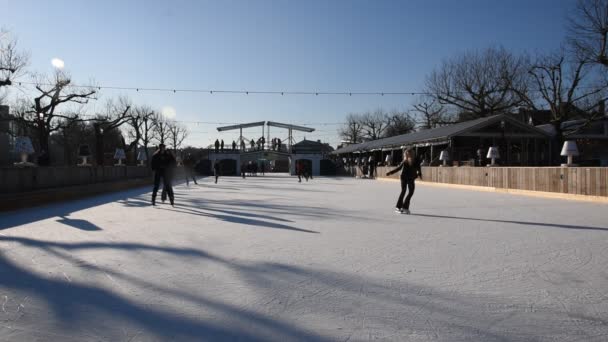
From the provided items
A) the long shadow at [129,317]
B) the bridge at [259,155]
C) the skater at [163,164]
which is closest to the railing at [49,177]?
the skater at [163,164]

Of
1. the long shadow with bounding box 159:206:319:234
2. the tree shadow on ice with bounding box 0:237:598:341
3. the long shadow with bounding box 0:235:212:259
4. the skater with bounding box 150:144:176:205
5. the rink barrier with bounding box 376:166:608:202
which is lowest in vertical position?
the tree shadow on ice with bounding box 0:237:598:341

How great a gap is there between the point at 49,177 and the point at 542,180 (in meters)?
15.1

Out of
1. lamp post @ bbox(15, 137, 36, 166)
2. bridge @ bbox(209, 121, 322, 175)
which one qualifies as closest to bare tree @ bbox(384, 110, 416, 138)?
bridge @ bbox(209, 121, 322, 175)

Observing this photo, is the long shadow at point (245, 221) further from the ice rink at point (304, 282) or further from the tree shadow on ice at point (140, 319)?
the tree shadow on ice at point (140, 319)

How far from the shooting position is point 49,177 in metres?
13.9

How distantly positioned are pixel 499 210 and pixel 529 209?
77 cm

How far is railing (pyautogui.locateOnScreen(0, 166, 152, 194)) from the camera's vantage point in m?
11.6

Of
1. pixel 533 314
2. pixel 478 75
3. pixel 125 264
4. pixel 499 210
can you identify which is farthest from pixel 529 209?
pixel 478 75

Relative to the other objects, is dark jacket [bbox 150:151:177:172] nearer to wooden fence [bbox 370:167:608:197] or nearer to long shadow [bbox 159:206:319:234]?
long shadow [bbox 159:206:319:234]

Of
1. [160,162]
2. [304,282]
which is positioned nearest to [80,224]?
[160,162]

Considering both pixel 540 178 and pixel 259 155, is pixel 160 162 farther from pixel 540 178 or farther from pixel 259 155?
pixel 259 155

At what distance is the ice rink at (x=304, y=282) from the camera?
2.94m

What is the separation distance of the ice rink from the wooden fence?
613 centimetres

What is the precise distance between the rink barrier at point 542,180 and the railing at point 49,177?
14928 mm
